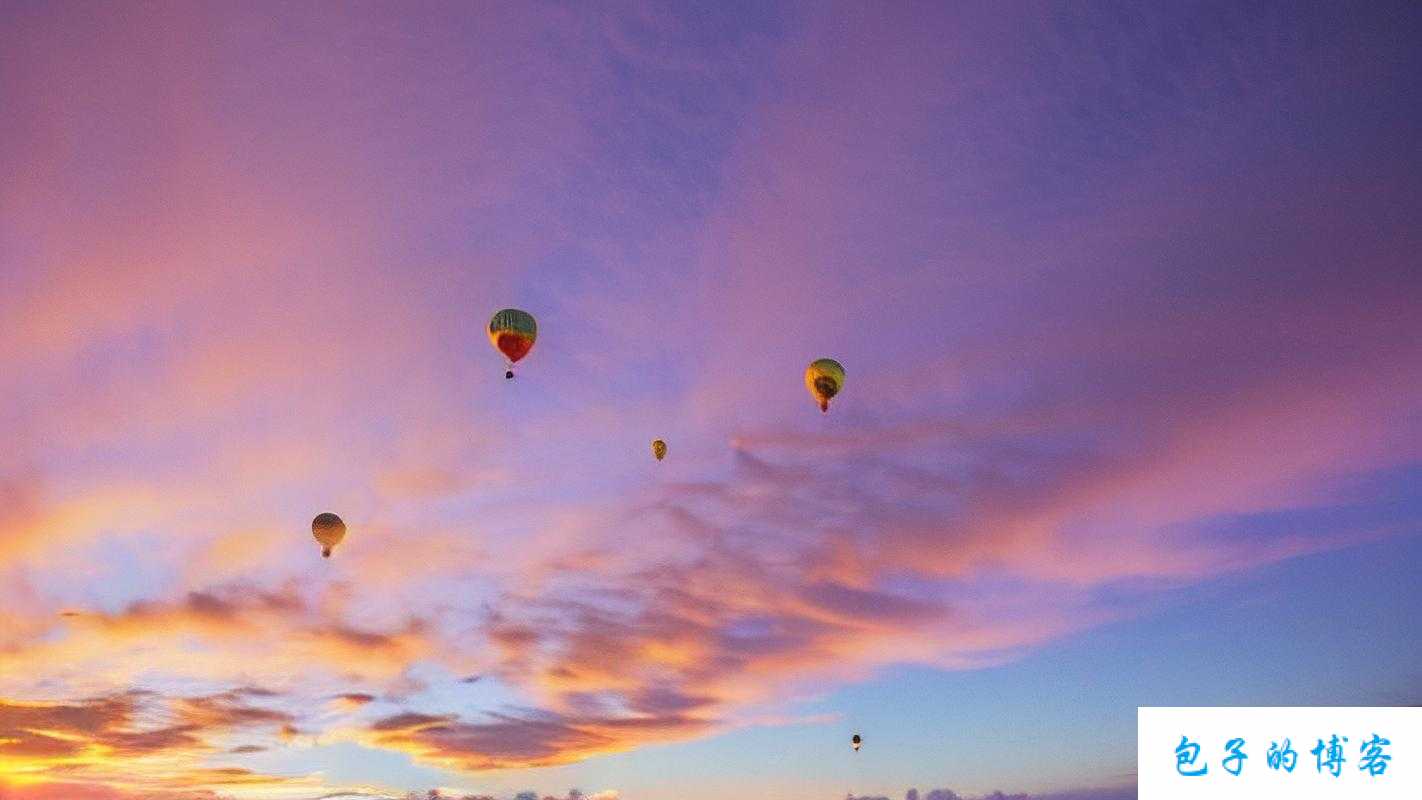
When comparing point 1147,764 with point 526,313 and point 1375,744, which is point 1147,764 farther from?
point 526,313

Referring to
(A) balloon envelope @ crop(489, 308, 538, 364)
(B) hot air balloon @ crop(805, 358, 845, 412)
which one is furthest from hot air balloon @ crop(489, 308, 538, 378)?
(B) hot air balloon @ crop(805, 358, 845, 412)

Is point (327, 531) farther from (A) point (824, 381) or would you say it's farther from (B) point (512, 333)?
(A) point (824, 381)

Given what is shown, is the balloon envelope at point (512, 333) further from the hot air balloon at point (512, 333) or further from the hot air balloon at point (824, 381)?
the hot air balloon at point (824, 381)

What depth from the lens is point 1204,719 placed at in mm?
42406

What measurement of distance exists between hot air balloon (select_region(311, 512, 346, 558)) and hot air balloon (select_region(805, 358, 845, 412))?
34951 millimetres

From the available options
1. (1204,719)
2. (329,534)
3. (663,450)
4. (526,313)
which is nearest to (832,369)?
(663,450)

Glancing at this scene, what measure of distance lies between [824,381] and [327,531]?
36638 millimetres

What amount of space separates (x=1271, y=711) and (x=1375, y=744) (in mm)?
4097

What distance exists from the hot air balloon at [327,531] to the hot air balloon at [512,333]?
1905cm

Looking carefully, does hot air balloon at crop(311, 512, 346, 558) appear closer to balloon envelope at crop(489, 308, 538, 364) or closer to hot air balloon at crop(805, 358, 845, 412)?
balloon envelope at crop(489, 308, 538, 364)

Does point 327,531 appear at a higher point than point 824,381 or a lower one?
lower

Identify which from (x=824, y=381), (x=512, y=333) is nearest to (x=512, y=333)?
(x=512, y=333)

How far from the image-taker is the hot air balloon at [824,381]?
67750 mm

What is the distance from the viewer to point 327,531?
234 ft
